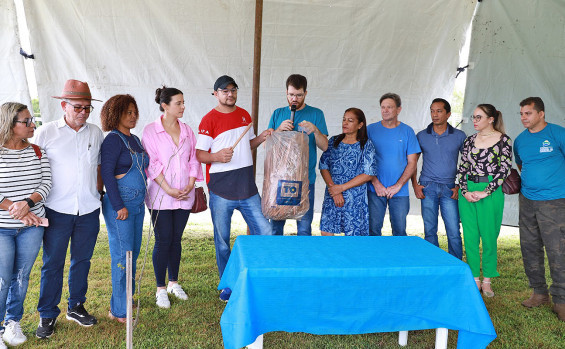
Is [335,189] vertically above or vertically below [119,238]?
above

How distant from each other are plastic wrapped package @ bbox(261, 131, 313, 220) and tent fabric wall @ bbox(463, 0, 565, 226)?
263cm

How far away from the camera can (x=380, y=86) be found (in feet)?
14.8

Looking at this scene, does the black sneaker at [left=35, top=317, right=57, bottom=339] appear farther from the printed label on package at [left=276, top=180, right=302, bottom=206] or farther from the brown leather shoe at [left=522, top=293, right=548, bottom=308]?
the brown leather shoe at [left=522, top=293, right=548, bottom=308]

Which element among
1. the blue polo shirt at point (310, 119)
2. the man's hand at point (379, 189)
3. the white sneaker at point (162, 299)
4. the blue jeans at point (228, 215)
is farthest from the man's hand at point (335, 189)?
the white sneaker at point (162, 299)

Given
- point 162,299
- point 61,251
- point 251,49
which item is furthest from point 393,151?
point 61,251

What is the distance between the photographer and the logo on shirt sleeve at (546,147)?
2992mm

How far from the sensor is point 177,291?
3.20 m

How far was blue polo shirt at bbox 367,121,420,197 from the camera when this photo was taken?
326 cm

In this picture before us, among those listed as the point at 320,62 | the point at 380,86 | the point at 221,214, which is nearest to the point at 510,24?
the point at 380,86

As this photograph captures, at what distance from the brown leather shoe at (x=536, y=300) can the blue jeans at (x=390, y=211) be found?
3.39ft

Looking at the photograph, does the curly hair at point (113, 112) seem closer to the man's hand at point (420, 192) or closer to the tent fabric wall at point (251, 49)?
the tent fabric wall at point (251, 49)

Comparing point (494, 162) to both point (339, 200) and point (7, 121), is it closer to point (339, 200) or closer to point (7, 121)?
point (339, 200)

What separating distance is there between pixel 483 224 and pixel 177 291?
7.78 feet

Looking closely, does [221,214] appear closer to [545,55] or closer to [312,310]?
[312,310]
